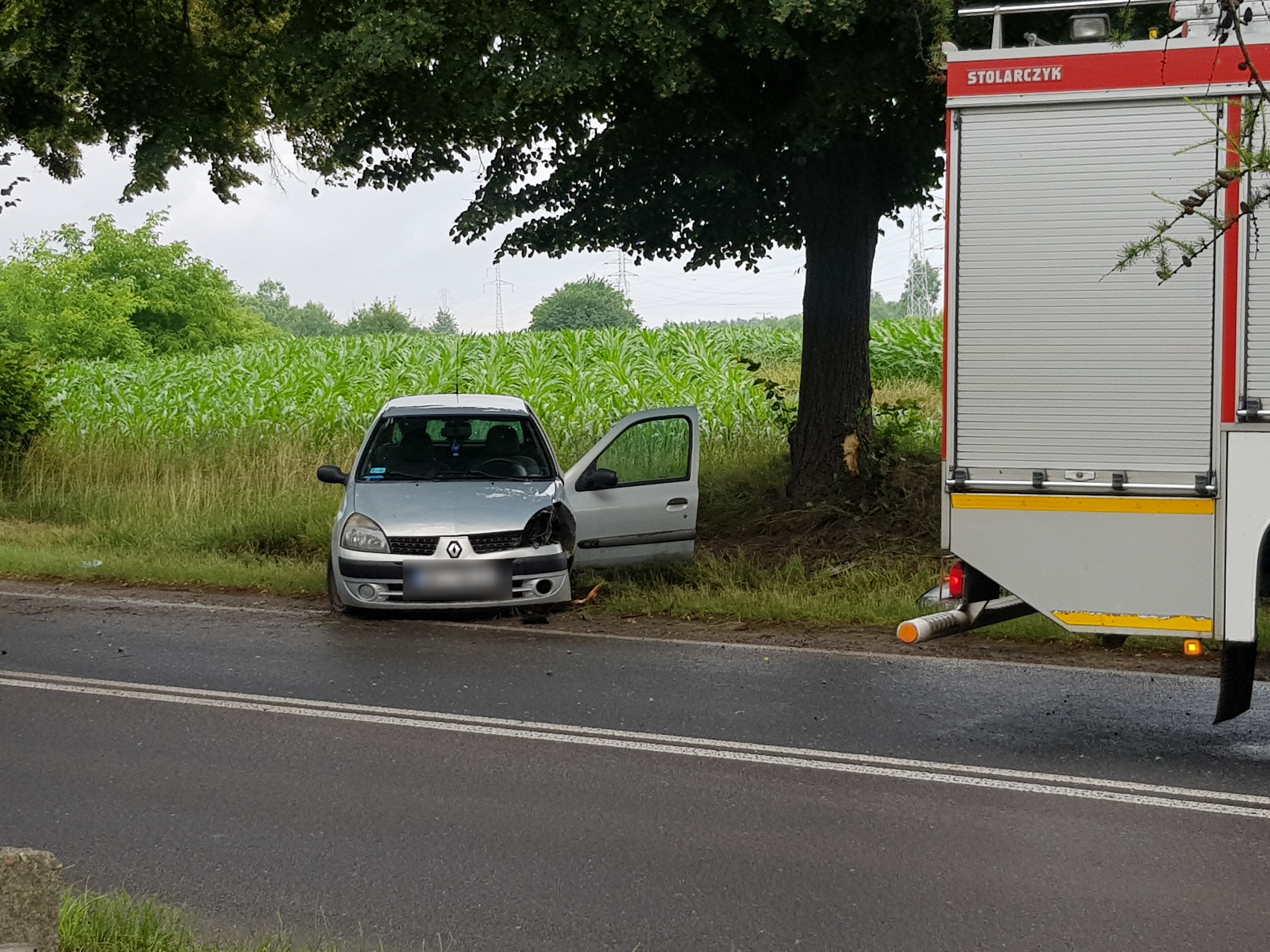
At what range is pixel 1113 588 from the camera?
6.68 metres

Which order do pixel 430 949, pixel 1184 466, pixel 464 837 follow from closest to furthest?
pixel 430 949 < pixel 464 837 < pixel 1184 466

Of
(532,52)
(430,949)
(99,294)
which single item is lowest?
(430,949)

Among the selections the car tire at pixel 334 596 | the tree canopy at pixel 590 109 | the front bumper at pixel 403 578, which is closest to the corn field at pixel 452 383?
the tree canopy at pixel 590 109

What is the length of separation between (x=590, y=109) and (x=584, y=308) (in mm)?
132734

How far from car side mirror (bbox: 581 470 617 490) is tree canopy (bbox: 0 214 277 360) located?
64.8m

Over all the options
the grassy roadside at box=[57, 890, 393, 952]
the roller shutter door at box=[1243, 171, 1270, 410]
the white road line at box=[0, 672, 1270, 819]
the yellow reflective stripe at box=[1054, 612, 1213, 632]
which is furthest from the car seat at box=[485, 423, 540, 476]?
the grassy roadside at box=[57, 890, 393, 952]

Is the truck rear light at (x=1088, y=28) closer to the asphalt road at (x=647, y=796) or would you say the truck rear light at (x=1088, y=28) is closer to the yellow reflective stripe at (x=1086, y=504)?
the yellow reflective stripe at (x=1086, y=504)

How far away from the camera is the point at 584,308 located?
476ft

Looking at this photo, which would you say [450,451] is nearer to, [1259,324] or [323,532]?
[323,532]

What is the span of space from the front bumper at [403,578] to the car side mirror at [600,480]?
31.6 inches

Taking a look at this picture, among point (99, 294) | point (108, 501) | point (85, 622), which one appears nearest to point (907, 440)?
point (85, 622)

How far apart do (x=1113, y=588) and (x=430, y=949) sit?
3.74m

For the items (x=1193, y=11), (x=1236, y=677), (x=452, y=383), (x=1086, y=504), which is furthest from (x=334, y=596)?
(x=452, y=383)

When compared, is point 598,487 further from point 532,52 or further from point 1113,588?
point 1113,588
